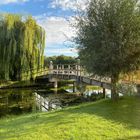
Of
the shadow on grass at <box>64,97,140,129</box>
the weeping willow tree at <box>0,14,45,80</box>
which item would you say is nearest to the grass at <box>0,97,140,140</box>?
the shadow on grass at <box>64,97,140,129</box>

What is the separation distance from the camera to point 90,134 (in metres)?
8.55

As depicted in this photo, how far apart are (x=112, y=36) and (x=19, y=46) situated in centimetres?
2485

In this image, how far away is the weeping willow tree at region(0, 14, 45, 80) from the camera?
35.8 meters

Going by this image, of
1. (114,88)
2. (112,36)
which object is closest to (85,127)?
(112,36)

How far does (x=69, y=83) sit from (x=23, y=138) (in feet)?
115

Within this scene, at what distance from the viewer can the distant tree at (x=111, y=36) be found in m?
12.5

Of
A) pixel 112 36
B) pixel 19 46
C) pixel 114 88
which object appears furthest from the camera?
pixel 19 46

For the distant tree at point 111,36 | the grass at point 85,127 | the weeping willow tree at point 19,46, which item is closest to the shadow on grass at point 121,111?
the grass at point 85,127

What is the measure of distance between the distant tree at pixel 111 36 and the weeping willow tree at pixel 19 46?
77.4 ft

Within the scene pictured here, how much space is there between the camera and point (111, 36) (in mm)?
12664

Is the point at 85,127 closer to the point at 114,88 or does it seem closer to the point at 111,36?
the point at 111,36

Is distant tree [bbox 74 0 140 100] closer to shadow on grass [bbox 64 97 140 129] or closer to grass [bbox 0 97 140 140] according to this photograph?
shadow on grass [bbox 64 97 140 129]

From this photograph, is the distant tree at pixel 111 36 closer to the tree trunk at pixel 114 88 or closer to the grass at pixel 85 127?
the tree trunk at pixel 114 88

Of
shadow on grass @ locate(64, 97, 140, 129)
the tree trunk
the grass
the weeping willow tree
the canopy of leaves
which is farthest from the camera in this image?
the weeping willow tree
